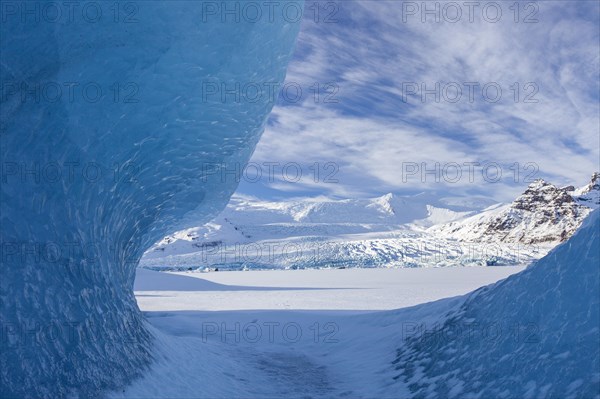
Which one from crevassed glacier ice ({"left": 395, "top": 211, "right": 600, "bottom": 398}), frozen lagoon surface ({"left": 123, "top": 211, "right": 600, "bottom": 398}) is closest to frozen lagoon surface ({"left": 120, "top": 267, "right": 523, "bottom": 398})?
frozen lagoon surface ({"left": 123, "top": 211, "right": 600, "bottom": 398})

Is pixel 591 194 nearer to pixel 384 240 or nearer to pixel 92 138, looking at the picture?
pixel 384 240

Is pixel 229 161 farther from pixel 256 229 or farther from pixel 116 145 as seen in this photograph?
pixel 256 229

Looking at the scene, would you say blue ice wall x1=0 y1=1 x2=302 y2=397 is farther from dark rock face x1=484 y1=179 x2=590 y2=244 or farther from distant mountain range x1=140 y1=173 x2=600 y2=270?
dark rock face x1=484 y1=179 x2=590 y2=244

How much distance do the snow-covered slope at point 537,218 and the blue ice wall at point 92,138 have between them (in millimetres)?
164153

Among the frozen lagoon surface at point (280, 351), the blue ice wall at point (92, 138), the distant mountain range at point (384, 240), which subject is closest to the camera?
the blue ice wall at point (92, 138)

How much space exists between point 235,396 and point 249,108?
518 cm

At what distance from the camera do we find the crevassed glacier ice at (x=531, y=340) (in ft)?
16.4

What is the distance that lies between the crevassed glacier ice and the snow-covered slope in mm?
161813

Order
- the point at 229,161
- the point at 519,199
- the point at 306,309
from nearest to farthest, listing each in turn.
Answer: the point at 229,161 → the point at 306,309 → the point at 519,199

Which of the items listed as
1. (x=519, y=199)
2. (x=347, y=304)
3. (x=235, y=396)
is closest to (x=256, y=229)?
(x=519, y=199)

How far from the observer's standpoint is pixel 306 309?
50.0 feet

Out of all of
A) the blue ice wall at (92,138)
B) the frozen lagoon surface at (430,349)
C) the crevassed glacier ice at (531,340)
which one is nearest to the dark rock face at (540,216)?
the frozen lagoon surface at (430,349)

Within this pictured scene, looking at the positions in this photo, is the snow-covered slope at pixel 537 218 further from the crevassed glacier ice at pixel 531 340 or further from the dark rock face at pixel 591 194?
the crevassed glacier ice at pixel 531 340

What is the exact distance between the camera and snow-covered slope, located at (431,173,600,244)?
152m
